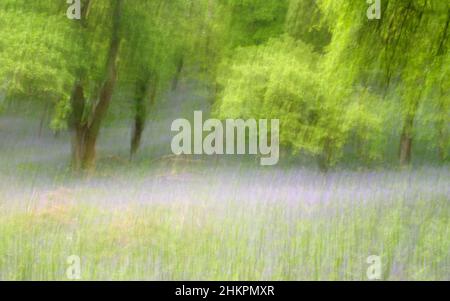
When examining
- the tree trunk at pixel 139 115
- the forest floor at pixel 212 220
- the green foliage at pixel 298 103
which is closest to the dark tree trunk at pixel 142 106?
the tree trunk at pixel 139 115

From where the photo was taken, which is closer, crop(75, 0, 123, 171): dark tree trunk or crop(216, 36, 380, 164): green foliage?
crop(216, 36, 380, 164): green foliage

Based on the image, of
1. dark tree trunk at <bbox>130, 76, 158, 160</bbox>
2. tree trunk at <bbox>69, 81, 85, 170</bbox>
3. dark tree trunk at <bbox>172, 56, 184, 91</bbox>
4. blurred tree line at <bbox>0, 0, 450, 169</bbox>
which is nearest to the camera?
blurred tree line at <bbox>0, 0, 450, 169</bbox>

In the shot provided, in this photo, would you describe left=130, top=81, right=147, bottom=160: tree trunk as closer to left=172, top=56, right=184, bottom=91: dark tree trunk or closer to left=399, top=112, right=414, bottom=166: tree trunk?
left=172, top=56, right=184, bottom=91: dark tree trunk

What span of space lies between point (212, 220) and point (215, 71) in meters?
3.66

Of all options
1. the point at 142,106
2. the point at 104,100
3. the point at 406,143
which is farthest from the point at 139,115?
the point at 406,143

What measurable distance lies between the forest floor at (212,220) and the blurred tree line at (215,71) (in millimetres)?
729

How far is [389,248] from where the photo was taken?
7.57 m

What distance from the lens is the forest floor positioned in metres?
7.32

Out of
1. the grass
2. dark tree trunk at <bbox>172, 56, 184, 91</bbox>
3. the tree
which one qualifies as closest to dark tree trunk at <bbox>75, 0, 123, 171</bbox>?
dark tree trunk at <bbox>172, 56, 184, 91</bbox>

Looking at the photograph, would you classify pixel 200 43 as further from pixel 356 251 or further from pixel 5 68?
pixel 356 251

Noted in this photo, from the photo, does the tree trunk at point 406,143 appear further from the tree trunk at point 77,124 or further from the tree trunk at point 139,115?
the tree trunk at point 77,124

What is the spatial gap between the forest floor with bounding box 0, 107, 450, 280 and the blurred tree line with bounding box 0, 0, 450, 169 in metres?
0.73

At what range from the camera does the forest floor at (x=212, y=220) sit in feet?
24.0
